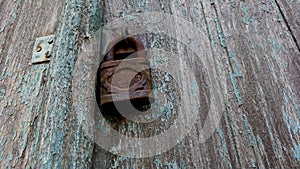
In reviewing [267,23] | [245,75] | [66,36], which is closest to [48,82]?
[66,36]

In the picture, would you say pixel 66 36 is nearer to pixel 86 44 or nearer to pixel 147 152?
pixel 86 44

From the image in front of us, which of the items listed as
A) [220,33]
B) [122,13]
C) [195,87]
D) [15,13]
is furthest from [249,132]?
[15,13]

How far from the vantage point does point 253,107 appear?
52 centimetres

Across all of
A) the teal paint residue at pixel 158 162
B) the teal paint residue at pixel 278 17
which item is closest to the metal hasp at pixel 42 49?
the teal paint residue at pixel 158 162

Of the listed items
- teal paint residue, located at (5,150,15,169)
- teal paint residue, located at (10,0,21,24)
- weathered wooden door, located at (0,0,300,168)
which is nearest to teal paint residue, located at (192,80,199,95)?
weathered wooden door, located at (0,0,300,168)

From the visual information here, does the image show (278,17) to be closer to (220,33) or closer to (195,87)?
(220,33)

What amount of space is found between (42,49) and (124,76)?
193 millimetres

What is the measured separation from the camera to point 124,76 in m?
0.51

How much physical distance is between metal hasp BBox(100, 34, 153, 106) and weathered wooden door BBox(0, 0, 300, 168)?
0.03 metres

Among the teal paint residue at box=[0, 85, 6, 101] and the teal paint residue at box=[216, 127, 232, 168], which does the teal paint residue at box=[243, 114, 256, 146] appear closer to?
the teal paint residue at box=[216, 127, 232, 168]

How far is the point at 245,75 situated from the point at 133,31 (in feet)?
0.88

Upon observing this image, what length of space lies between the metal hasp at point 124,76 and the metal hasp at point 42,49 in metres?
0.11

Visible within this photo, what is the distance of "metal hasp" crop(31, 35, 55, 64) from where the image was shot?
54cm

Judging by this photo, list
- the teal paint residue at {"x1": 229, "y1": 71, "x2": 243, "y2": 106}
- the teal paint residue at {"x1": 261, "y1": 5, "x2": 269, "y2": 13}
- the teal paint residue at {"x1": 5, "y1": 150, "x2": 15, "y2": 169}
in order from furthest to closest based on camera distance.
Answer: the teal paint residue at {"x1": 261, "y1": 5, "x2": 269, "y2": 13} → the teal paint residue at {"x1": 229, "y1": 71, "x2": 243, "y2": 106} → the teal paint residue at {"x1": 5, "y1": 150, "x2": 15, "y2": 169}
